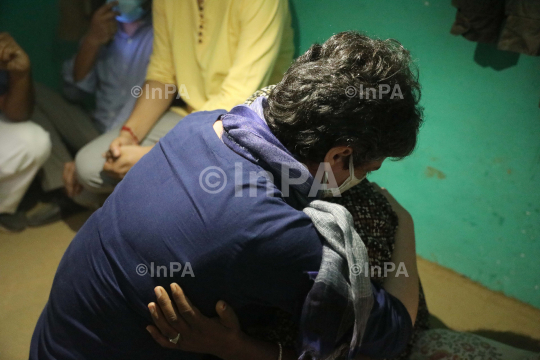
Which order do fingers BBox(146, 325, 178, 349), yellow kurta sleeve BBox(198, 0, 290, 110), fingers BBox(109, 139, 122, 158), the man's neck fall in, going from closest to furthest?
fingers BBox(146, 325, 178, 349), yellow kurta sleeve BBox(198, 0, 290, 110), fingers BBox(109, 139, 122, 158), the man's neck

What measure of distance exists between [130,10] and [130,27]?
84 mm

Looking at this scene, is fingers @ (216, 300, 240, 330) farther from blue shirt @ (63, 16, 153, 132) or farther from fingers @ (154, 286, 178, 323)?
blue shirt @ (63, 16, 153, 132)

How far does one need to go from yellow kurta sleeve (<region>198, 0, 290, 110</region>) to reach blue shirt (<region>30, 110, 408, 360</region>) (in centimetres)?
63

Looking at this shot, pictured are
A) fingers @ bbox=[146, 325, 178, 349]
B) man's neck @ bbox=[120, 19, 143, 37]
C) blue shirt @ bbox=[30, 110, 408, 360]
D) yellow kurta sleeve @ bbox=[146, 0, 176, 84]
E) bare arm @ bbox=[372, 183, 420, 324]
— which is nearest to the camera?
blue shirt @ bbox=[30, 110, 408, 360]

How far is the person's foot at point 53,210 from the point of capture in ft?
6.36

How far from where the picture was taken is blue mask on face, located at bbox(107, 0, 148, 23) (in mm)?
1848

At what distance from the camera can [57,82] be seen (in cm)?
210

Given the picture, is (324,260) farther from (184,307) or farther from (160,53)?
(160,53)

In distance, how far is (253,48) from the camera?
5.18ft

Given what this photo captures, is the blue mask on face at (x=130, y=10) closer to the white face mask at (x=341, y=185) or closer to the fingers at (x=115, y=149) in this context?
the fingers at (x=115, y=149)

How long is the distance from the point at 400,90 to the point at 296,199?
1.03ft

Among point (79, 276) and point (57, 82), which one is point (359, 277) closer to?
point (79, 276)

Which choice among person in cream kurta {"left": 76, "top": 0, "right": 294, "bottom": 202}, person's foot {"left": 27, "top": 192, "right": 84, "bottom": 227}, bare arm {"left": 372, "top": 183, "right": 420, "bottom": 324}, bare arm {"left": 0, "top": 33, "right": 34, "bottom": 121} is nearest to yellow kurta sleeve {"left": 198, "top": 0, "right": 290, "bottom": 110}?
person in cream kurta {"left": 76, "top": 0, "right": 294, "bottom": 202}

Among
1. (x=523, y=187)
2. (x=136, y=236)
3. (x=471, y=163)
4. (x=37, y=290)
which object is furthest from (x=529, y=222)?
(x=37, y=290)
